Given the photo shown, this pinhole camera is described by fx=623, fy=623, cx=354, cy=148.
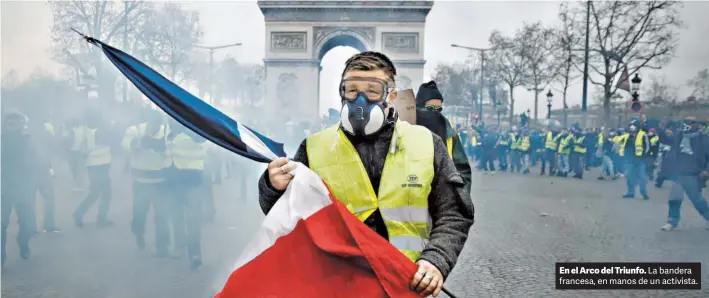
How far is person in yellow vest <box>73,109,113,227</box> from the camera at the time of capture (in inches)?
258

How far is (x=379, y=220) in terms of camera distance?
1818 millimetres

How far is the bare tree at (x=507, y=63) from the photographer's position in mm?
15141

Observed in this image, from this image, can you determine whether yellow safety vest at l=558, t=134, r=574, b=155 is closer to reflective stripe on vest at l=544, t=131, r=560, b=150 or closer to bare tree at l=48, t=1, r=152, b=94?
reflective stripe on vest at l=544, t=131, r=560, b=150

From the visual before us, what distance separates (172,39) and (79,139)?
159 cm

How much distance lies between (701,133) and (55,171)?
319 inches

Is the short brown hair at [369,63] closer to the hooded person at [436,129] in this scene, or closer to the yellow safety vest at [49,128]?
the hooded person at [436,129]

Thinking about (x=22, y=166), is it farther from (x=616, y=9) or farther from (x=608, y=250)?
(x=616, y=9)

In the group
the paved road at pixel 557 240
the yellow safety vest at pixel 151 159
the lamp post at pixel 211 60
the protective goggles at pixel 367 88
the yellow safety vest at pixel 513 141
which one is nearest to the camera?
the protective goggles at pixel 367 88

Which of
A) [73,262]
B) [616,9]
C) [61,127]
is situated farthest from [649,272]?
[616,9]

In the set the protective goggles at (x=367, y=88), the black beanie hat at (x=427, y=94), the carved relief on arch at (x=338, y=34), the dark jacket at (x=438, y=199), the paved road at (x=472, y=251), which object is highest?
the carved relief on arch at (x=338, y=34)

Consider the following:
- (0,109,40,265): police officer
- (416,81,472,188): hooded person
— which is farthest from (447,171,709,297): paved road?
(0,109,40,265): police officer

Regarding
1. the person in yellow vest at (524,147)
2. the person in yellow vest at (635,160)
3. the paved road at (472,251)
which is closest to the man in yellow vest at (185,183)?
the paved road at (472,251)

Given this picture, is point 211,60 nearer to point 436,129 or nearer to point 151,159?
point 151,159

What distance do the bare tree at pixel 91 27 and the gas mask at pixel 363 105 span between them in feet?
17.7
